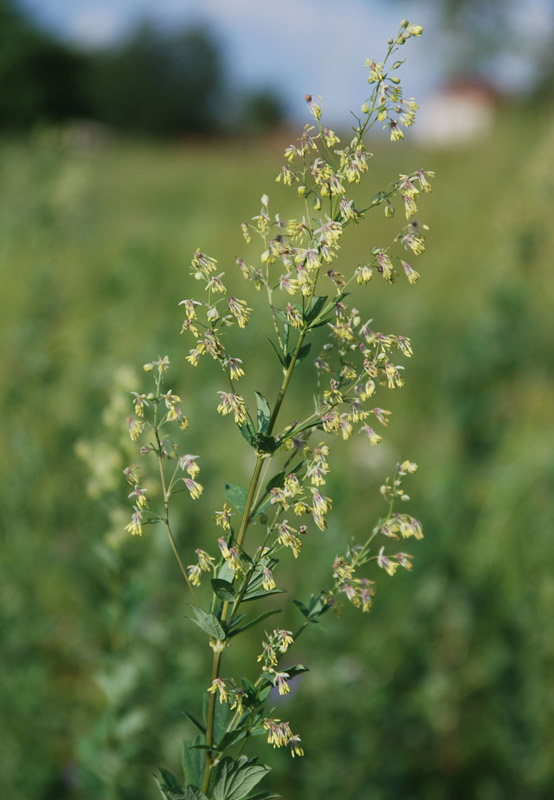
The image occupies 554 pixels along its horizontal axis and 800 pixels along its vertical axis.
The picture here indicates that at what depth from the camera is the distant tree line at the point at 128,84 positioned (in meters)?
30.7

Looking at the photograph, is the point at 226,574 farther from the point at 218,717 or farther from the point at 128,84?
the point at 128,84

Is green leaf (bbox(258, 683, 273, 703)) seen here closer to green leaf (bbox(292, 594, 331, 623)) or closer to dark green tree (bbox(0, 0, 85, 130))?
green leaf (bbox(292, 594, 331, 623))

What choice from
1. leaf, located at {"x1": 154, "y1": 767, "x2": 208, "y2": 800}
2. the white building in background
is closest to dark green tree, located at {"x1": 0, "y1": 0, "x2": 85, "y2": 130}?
the white building in background

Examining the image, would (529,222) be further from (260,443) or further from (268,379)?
(260,443)

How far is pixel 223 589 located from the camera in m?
1.00

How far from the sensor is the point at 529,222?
4586 mm

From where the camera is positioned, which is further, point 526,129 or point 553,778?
point 526,129

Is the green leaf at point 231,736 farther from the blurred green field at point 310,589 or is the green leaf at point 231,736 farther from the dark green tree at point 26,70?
the dark green tree at point 26,70

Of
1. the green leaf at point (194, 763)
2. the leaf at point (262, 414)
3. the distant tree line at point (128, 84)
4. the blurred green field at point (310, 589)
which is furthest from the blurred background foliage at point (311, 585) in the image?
the distant tree line at point (128, 84)

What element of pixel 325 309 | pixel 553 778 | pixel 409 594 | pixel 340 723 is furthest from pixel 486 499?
pixel 325 309

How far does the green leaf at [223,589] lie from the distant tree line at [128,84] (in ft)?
102

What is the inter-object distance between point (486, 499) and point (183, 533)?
1.89 metres

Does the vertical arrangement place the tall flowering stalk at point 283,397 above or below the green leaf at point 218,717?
above

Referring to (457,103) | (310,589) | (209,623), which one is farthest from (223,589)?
(457,103)
